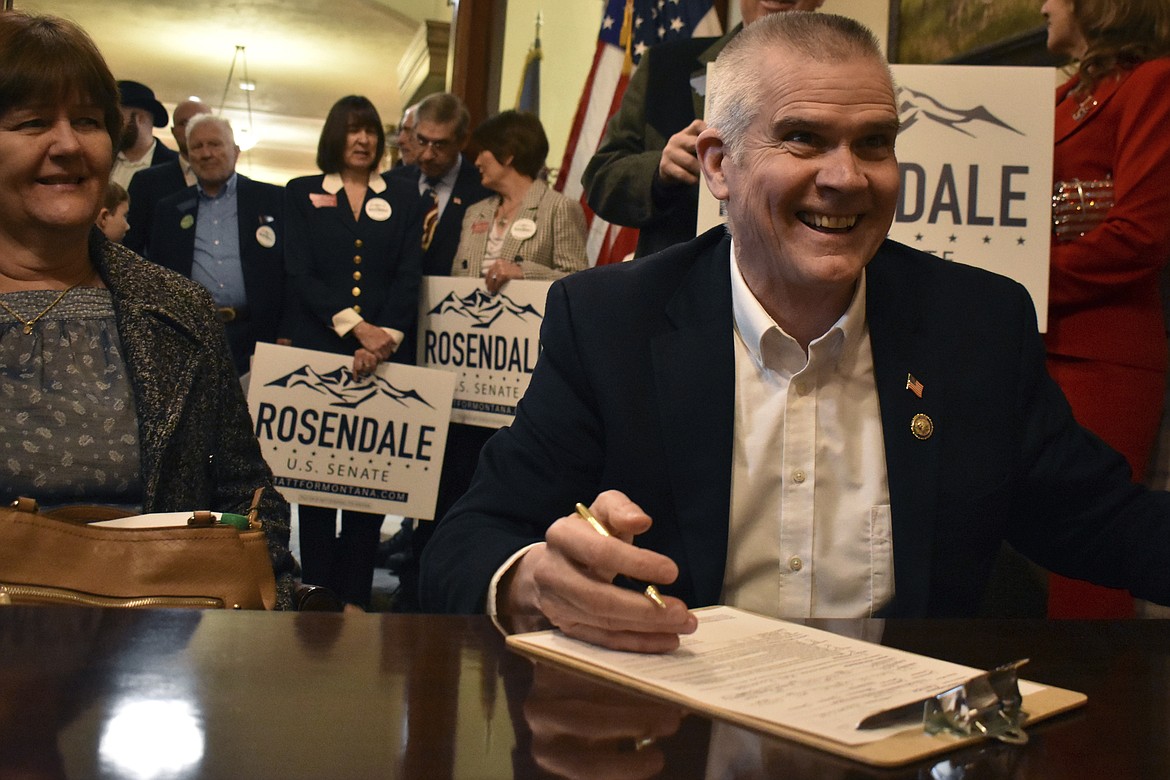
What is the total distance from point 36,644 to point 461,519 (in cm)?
58

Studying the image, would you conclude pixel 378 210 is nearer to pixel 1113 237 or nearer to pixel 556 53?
pixel 1113 237

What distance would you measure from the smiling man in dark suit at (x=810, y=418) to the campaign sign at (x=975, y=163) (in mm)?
1090

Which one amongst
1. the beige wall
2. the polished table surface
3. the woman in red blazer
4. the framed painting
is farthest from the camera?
the beige wall

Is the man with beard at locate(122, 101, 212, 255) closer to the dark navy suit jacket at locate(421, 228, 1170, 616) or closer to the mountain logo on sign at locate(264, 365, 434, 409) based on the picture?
the mountain logo on sign at locate(264, 365, 434, 409)

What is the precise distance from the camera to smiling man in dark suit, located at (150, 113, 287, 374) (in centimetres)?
475

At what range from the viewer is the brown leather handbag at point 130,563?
4.39 ft

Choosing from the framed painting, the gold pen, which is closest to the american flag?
the framed painting

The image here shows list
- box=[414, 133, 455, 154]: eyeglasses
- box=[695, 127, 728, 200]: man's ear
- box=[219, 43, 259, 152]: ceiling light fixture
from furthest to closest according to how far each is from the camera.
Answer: box=[219, 43, 259, 152]: ceiling light fixture, box=[414, 133, 455, 154]: eyeglasses, box=[695, 127, 728, 200]: man's ear

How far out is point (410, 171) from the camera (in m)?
5.16

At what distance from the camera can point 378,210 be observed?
462cm

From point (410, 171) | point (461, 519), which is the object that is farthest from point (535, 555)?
point (410, 171)

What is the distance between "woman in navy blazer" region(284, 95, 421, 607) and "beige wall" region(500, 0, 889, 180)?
10.2 ft

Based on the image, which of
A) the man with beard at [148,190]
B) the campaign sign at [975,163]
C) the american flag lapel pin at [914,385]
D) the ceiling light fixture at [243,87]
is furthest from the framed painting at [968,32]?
the ceiling light fixture at [243,87]

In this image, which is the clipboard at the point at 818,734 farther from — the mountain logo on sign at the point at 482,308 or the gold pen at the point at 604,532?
the mountain logo on sign at the point at 482,308
